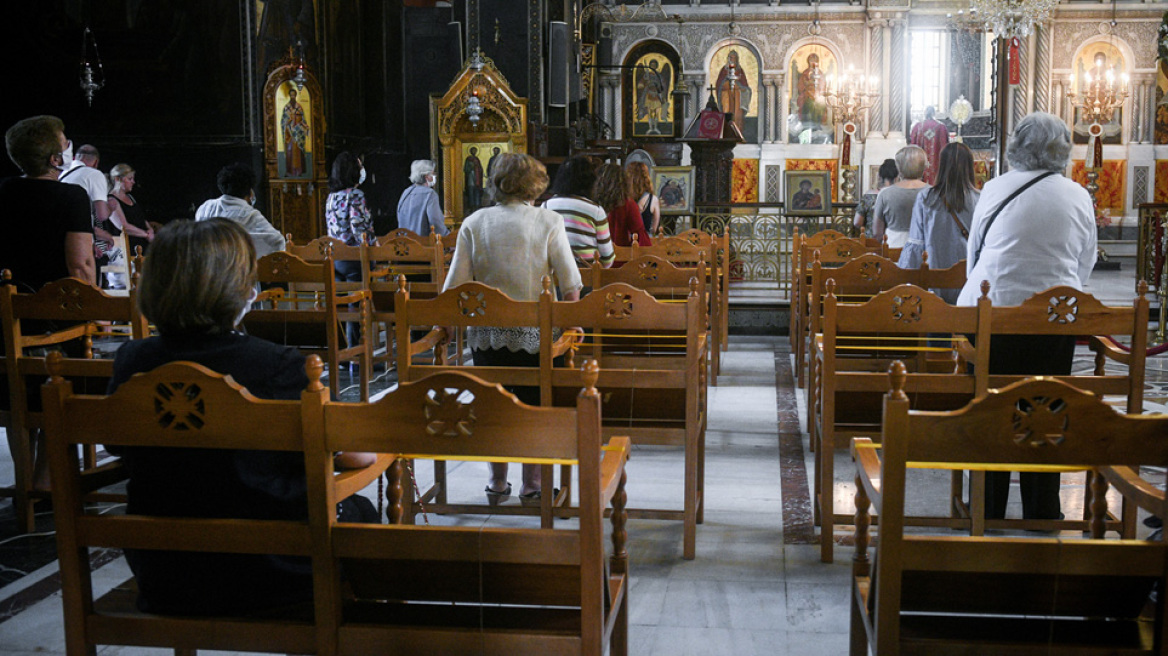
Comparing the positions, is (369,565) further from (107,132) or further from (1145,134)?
(1145,134)

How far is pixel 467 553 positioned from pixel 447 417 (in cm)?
24

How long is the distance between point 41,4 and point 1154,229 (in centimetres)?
1155

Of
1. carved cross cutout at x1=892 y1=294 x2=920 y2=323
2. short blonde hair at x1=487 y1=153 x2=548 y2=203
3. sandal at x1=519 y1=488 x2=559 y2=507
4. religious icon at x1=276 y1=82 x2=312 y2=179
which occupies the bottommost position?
sandal at x1=519 y1=488 x2=559 y2=507

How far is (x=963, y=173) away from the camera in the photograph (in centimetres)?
499

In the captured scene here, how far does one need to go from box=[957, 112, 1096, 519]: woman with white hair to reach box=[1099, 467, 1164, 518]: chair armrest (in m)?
1.48

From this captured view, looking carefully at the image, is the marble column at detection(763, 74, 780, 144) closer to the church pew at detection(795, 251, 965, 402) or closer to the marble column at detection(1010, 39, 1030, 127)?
the marble column at detection(1010, 39, 1030, 127)

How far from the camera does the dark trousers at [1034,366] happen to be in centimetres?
360

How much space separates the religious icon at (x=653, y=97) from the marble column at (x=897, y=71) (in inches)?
161

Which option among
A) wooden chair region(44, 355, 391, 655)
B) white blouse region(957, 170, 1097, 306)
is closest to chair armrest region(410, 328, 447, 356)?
wooden chair region(44, 355, 391, 655)

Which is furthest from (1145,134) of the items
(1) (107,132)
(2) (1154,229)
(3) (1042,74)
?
(1) (107,132)

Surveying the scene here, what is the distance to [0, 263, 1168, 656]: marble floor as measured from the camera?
2.85m

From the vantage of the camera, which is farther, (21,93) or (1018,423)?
(21,93)

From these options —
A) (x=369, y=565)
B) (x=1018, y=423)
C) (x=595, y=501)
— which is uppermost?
(x=1018, y=423)

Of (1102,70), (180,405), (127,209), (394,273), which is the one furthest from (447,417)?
(1102,70)
